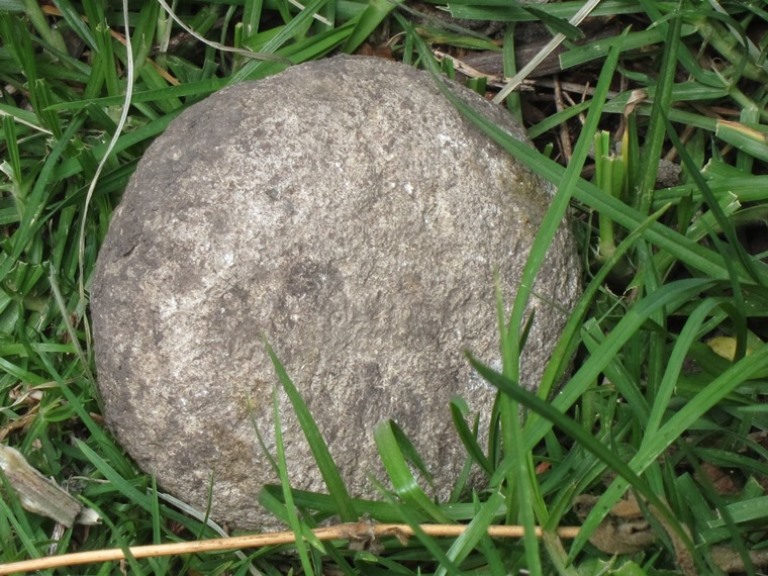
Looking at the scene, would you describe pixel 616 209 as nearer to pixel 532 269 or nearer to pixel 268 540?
pixel 532 269

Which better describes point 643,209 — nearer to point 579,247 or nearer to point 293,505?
point 579,247

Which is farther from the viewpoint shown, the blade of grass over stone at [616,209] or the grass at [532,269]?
the blade of grass over stone at [616,209]

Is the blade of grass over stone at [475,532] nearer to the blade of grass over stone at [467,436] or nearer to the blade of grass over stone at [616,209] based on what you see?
the blade of grass over stone at [467,436]

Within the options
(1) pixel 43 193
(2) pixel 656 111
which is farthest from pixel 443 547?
(1) pixel 43 193

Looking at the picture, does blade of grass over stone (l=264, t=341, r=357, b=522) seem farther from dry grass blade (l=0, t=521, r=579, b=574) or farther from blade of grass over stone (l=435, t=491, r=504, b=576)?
blade of grass over stone (l=435, t=491, r=504, b=576)

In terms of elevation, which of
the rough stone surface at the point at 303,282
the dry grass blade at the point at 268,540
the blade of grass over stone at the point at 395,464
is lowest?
the dry grass blade at the point at 268,540

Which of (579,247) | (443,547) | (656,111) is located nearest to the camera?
(443,547)

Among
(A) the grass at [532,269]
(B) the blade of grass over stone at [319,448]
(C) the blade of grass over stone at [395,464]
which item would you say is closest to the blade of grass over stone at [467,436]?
(A) the grass at [532,269]
